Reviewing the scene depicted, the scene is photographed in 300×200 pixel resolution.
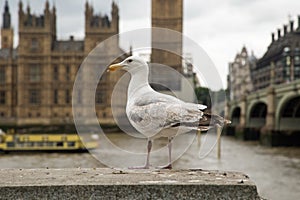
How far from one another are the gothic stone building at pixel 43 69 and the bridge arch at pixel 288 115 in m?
19.1

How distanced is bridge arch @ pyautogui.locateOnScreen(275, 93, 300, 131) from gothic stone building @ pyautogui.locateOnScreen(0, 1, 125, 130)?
19.1 m

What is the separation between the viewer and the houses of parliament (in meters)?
40.8

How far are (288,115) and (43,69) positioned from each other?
23.2 metres

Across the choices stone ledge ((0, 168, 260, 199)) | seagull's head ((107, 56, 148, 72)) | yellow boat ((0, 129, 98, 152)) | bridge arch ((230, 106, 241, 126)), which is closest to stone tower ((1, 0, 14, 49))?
bridge arch ((230, 106, 241, 126))

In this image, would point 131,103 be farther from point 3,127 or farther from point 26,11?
point 26,11

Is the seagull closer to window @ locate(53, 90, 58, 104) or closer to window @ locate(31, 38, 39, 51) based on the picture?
window @ locate(53, 90, 58, 104)

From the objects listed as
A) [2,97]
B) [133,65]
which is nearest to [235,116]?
[2,97]

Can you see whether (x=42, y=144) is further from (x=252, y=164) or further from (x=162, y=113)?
(x=162, y=113)

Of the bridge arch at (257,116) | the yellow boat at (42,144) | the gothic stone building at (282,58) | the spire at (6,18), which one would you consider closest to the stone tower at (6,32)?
the spire at (6,18)

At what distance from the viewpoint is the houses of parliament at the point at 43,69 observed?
134ft

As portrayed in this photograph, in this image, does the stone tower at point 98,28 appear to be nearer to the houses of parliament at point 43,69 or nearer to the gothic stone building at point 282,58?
the houses of parliament at point 43,69

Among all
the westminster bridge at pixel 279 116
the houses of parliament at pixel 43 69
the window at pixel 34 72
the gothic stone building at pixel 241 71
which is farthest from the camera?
the gothic stone building at pixel 241 71

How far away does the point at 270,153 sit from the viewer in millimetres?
18641

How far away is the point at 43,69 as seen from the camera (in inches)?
1645
